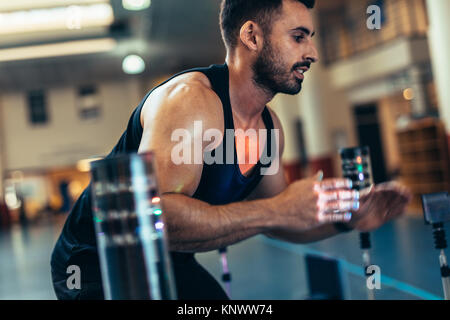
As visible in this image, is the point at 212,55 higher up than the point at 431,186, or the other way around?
the point at 212,55

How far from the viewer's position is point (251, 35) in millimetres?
1021

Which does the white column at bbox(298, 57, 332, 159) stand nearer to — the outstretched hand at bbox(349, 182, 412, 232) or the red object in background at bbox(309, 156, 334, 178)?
the red object in background at bbox(309, 156, 334, 178)

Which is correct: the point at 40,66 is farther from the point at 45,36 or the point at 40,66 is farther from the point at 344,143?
the point at 344,143

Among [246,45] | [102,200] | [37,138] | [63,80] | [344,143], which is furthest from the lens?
[37,138]

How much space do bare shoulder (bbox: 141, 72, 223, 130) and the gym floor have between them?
2.38ft

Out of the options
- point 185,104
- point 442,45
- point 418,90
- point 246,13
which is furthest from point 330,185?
point 418,90

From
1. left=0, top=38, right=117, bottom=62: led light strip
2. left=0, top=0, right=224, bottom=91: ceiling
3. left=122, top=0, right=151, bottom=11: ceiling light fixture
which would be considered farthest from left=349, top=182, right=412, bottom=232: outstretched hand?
left=0, top=38, right=117, bottom=62: led light strip

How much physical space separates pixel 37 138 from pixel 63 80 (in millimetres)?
1877

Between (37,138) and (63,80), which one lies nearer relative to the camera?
(63,80)

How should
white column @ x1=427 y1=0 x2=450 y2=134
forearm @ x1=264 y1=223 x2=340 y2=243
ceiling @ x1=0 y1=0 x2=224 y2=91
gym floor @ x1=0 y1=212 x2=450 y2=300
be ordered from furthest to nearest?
ceiling @ x1=0 y1=0 x2=224 y2=91 → white column @ x1=427 y1=0 x2=450 y2=134 → gym floor @ x1=0 y1=212 x2=450 y2=300 → forearm @ x1=264 y1=223 x2=340 y2=243

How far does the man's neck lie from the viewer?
109cm

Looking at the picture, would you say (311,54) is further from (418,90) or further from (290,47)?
(418,90)

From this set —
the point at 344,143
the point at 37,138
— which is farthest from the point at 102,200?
the point at 37,138
